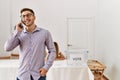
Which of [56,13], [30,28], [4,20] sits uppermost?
[56,13]

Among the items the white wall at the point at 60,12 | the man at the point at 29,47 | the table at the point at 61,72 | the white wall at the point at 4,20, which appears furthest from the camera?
the white wall at the point at 60,12

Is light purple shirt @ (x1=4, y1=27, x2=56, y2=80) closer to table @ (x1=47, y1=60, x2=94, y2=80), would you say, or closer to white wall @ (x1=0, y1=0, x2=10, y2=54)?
table @ (x1=47, y1=60, x2=94, y2=80)

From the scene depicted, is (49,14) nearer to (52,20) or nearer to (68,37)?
(52,20)

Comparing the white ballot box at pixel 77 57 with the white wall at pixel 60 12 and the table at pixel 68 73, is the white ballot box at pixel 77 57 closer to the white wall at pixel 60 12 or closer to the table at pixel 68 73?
the table at pixel 68 73

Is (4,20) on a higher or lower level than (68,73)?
higher

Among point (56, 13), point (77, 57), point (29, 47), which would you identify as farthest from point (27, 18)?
point (56, 13)

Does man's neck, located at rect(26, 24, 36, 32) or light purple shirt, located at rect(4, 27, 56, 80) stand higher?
man's neck, located at rect(26, 24, 36, 32)

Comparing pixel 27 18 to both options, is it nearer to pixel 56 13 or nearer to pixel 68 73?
pixel 68 73

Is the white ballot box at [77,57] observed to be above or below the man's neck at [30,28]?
below

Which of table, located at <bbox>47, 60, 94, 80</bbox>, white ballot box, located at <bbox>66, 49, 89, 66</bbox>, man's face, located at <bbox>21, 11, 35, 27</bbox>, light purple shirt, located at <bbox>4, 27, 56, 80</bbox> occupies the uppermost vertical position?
man's face, located at <bbox>21, 11, 35, 27</bbox>

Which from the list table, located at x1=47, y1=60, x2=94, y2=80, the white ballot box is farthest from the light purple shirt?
the white ballot box

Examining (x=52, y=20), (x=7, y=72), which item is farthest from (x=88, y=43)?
(x=7, y=72)

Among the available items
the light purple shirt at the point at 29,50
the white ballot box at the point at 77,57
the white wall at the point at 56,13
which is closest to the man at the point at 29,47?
the light purple shirt at the point at 29,50

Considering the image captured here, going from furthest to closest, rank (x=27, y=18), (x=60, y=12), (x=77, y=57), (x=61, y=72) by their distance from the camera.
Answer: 1. (x=60, y=12)
2. (x=77, y=57)
3. (x=61, y=72)
4. (x=27, y=18)
